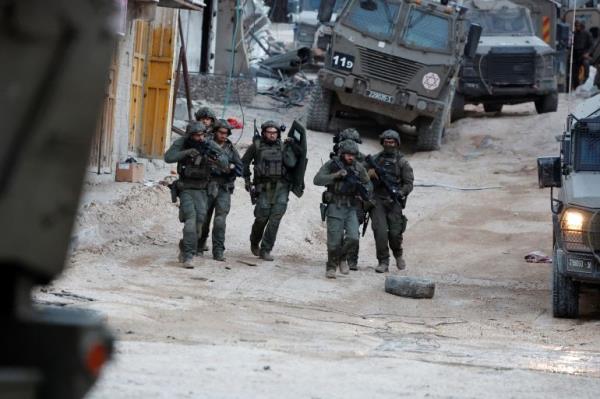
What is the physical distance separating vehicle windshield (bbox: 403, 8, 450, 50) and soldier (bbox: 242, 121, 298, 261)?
27.1 feet

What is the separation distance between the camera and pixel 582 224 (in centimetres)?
991

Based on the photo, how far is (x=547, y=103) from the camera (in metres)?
25.5

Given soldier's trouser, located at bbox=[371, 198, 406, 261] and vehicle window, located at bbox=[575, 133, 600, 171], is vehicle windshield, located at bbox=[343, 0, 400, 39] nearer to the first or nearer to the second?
soldier's trouser, located at bbox=[371, 198, 406, 261]

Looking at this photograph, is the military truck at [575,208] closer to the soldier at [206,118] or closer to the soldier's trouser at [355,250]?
the soldier's trouser at [355,250]

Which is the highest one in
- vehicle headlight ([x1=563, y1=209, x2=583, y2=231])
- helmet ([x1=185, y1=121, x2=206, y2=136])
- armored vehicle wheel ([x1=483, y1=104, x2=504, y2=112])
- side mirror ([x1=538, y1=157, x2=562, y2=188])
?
side mirror ([x1=538, y1=157, x2=562, y2=188])

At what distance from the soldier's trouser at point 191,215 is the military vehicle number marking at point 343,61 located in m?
8.79

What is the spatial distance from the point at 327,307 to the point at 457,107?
48.8 ft

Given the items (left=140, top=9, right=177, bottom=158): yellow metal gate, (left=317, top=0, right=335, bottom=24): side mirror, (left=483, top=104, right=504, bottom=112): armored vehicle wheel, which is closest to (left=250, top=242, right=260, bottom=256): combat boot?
(left=140, top=9, right=177, bottom=158): yellow metal gate

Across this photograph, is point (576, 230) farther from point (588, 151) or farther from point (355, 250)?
point (355, 250)

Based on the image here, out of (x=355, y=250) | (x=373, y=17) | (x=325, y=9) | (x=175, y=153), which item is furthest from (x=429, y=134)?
(x=175, y=153)

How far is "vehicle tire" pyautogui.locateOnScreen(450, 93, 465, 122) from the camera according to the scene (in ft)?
81.7

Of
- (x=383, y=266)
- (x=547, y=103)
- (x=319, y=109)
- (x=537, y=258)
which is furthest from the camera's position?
(x=547, y=103)

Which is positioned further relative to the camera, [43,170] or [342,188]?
[342,188]

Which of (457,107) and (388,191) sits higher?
(388,191)
